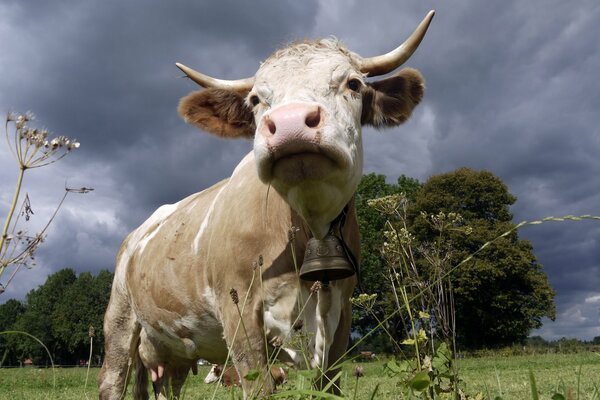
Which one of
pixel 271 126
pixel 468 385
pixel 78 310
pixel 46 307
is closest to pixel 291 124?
pixel 271 126

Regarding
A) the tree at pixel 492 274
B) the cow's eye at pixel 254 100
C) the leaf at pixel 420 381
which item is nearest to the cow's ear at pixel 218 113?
the cow's eye at pixel 254 100

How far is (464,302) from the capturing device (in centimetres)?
3462

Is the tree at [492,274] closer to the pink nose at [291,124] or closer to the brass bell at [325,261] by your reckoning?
the brass bell at [325,261]

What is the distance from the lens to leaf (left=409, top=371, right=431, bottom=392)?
1667 millimetres

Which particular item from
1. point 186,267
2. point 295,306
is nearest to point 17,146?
point 295,306

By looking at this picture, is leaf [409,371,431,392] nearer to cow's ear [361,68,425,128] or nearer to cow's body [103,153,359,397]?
cow's body [103,153,359,397]

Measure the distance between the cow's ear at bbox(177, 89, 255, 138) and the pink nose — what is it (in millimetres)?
1726

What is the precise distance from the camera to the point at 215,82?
4945 millimetres

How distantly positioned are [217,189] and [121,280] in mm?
1998

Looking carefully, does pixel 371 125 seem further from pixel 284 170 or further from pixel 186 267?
pixel 186 267

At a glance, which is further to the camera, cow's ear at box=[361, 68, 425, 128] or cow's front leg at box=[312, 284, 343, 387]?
cow's ear at box=[361, 68, 425, 128]

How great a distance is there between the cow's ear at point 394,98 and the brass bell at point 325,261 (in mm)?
1220

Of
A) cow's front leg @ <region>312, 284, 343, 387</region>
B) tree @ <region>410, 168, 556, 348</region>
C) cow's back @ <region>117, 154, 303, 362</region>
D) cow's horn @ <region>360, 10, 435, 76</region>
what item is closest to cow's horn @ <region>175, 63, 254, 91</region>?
A: cow's back @ <region>117, 154, 303, 362</region>

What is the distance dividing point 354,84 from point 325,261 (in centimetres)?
134
